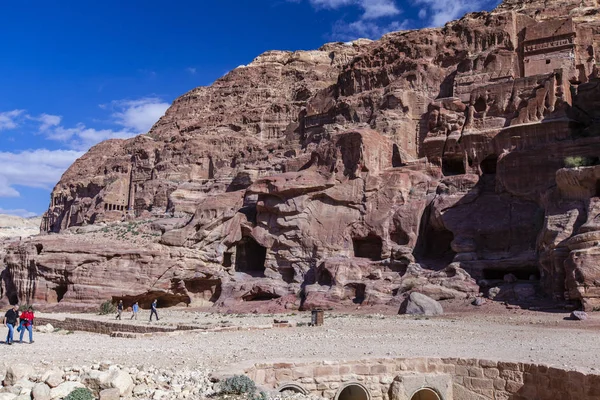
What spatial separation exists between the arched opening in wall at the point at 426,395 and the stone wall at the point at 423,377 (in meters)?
0.11

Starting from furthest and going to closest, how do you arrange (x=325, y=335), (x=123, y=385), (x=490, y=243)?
1. (x=490, y=243)
2. (x=325, y=335)
3. (x=123, y=385)

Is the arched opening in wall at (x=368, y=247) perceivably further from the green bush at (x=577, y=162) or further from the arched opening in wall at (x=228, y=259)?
the green bush at (x=577, y=162)

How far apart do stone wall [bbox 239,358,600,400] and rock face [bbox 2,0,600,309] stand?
1162 cm

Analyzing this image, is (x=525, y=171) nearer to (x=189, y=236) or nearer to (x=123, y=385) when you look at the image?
(x=189, y=236)

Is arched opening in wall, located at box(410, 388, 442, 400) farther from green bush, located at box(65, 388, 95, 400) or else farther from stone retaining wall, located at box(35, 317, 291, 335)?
stone retaining wall, located at box(35, 317, 291, 335)

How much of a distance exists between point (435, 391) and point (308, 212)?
2706 cm

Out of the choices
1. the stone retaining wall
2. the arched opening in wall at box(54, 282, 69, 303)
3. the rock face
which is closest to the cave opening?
the rock face

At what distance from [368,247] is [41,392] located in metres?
30.1

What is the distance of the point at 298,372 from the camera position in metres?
13.6

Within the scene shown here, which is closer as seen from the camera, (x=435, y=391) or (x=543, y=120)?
(x=435, y=391)

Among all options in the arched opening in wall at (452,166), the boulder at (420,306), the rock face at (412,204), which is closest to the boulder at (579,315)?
the rock face at (412,204)

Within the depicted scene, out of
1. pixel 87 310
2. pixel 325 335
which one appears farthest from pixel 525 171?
pixel 87 310

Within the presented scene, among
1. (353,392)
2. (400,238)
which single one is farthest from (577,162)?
(353,392)

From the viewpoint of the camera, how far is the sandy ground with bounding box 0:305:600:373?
14844mm
